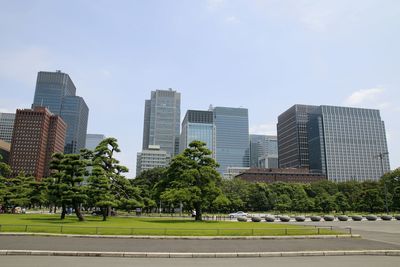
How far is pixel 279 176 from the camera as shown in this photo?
6885 inches

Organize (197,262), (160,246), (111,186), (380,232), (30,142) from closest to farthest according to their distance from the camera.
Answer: (197,262) < (160,246) < (380,232) < (111,186) < (30,142)

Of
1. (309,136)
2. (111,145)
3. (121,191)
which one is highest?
(309,136)

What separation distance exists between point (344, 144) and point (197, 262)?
198 metres

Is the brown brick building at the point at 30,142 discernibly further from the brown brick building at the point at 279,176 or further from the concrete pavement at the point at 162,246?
the concrete pavement at the point at 162,246

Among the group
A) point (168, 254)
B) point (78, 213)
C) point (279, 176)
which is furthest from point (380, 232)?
point (279, 176)

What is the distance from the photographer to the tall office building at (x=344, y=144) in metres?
188

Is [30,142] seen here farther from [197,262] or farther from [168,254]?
[197,262]

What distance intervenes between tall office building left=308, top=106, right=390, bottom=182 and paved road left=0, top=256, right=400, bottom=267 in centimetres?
18503

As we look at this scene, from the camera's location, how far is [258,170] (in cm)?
17825

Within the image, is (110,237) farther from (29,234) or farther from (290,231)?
(290,231)

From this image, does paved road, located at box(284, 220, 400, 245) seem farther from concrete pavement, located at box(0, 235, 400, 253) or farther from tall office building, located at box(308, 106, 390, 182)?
tall office building, located at box(308, 106, 390, 182)

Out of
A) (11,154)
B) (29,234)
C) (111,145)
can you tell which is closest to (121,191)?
(111,145)

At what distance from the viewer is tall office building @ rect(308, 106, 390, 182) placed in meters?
188

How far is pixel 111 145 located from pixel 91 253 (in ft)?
116
